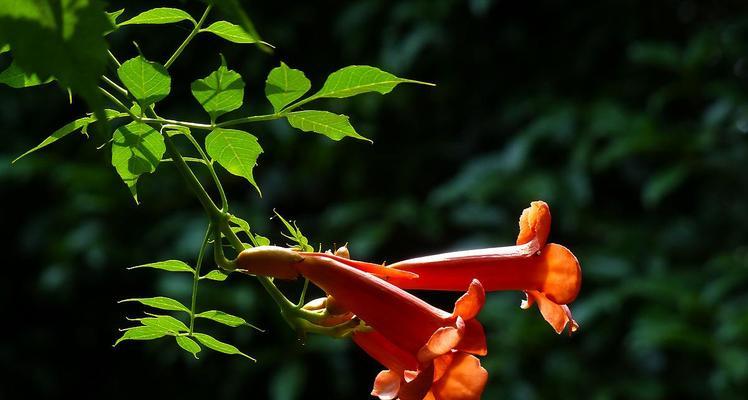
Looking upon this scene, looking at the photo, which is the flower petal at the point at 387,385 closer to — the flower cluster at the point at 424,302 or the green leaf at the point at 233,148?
the flower cluster at the point at 424,302

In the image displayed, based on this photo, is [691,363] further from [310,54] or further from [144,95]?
[144,95]

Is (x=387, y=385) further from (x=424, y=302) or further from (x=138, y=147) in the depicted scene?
(x=138, y=147)

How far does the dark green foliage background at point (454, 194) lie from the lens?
72.5 inches

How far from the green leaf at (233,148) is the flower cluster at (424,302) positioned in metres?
0.05

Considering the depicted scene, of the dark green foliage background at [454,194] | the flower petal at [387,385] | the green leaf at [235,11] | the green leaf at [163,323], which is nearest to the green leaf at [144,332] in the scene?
the green leaf at [163,323]

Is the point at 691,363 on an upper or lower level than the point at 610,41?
lower

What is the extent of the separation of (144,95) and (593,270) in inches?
58.6

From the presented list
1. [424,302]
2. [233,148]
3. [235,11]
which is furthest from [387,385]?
[235,11]

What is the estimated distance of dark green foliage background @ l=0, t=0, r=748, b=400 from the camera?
72.5 inches

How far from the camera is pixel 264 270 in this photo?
1.65 ft

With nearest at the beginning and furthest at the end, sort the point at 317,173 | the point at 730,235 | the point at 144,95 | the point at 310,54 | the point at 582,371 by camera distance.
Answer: the point at 144,95
the point at 582,371
the point at 730,235
the point at 317,173
the point at 310,54

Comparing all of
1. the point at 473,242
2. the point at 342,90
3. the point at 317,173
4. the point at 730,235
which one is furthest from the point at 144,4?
the point at 342,90

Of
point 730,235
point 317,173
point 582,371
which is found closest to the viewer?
point 582,371

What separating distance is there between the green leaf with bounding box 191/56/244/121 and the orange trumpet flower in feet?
0.42
